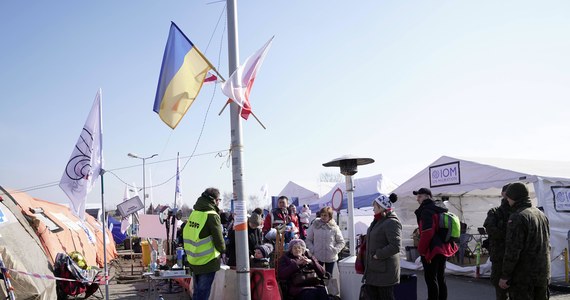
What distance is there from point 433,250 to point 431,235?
235 mm

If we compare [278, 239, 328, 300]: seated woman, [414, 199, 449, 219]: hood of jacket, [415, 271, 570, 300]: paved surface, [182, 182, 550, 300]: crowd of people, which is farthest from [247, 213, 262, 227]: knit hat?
[415, 271, 570, 300]: paved surface

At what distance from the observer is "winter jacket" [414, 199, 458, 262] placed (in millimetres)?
6699

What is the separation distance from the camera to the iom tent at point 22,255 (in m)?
7.07

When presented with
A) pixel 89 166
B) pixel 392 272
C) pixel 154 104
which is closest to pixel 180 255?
pixel 89 166

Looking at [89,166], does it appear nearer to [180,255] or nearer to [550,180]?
[180,255]

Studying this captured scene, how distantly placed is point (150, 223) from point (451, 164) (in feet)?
27.7

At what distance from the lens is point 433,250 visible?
264 inches

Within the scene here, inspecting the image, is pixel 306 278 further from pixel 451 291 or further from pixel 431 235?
pixel 451 291

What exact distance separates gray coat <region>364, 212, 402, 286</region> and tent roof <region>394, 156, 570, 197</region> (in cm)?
622

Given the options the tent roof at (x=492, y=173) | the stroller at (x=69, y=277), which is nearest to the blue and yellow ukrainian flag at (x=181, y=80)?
the stroller at (x=69, y=277)

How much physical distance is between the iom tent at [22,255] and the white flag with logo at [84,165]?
137 cm

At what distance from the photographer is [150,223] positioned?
12.7 meters

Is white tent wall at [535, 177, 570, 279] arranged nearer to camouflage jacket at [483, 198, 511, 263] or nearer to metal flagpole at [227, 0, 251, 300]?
camouflage jacket at [483, 198, 511, 263]

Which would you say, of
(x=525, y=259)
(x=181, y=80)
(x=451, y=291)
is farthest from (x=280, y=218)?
(x=525, y=259)
